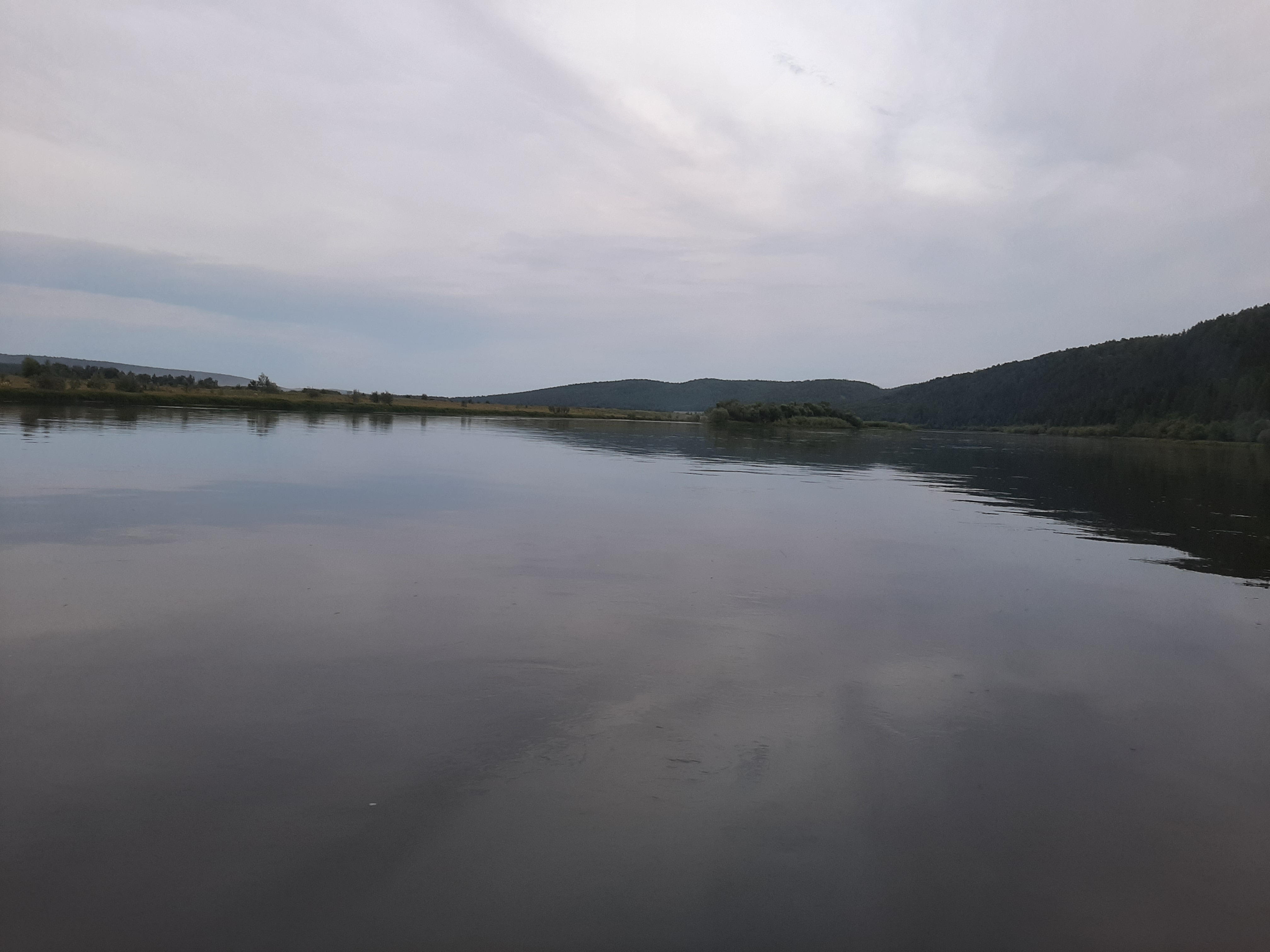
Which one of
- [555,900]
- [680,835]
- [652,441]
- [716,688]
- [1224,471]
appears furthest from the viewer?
[652,441]

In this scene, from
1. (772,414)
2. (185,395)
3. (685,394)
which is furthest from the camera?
(685,394)

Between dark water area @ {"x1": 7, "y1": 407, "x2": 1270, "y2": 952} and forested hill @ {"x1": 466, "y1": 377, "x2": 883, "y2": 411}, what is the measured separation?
149562 mm

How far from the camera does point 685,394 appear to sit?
7106 inches

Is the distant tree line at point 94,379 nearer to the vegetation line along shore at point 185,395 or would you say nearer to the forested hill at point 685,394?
the vegetation line along shore at point 185,395

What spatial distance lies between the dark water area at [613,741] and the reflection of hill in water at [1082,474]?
2454 millimetres

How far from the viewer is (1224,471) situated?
103ft

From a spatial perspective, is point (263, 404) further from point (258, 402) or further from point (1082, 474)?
point (1082, 474)

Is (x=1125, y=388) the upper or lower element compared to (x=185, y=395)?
upper

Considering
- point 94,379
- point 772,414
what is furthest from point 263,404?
point 772,414

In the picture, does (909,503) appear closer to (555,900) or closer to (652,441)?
(555,900)

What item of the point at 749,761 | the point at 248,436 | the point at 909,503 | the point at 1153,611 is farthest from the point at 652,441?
the point at 749,761

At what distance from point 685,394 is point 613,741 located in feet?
584

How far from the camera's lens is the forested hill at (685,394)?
16475cm

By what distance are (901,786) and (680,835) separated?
52.3 inches
